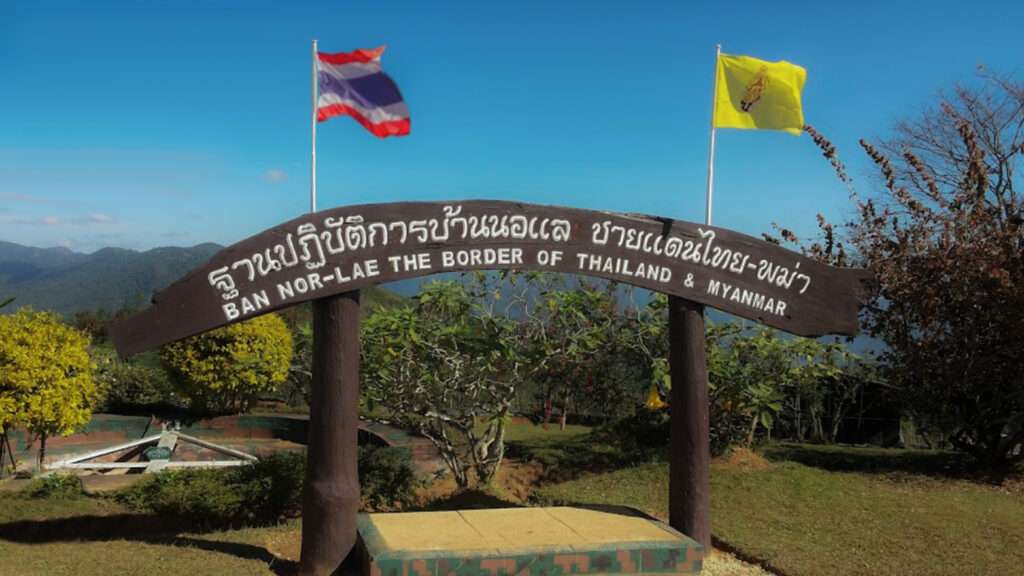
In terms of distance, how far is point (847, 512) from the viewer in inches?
361

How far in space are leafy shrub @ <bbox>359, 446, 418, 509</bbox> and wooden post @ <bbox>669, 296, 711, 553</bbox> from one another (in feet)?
11.3

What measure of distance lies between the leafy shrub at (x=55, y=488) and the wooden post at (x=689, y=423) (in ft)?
22.3

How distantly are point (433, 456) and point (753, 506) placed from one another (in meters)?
5.61

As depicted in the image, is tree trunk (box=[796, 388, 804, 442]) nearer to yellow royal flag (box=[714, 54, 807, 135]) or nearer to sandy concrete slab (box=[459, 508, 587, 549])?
yellow royal flag (box=[714, 54, 807, 135])

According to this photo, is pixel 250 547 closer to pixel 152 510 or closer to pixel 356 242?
pixel 152 510

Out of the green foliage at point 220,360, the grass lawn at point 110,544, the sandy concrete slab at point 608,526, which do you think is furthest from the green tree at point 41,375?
the sandy concrete slab at point 608,526

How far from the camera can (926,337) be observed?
460 inches

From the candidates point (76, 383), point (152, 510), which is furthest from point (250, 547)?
point (76, 383)

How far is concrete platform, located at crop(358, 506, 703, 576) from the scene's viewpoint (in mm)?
5777

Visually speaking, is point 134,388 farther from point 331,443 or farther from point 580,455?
point 331,443

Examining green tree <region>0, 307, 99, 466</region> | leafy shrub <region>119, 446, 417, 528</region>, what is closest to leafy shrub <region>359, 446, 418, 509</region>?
leafy shrub <region>119, 446, 417, 528</region>

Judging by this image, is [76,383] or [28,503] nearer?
[28,503]

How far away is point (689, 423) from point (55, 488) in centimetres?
718

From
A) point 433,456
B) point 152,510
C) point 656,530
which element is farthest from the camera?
point 433,456
